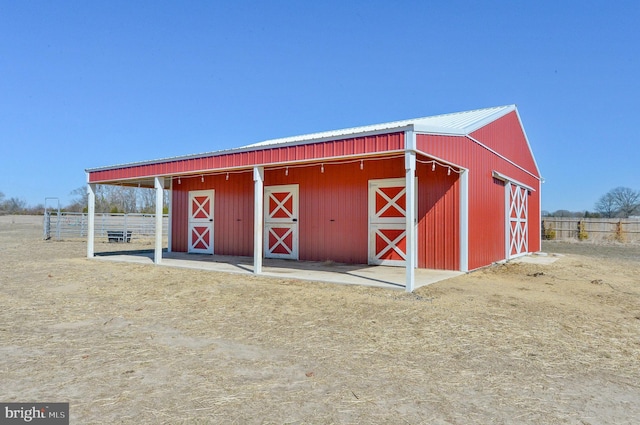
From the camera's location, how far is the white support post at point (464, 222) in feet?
27.8

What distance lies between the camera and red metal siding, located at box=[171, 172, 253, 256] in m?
11.8

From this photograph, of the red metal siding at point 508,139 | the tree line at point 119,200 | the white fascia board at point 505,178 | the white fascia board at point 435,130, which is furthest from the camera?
the tree line at point 119,200

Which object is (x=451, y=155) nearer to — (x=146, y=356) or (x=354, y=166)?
(x=354, y=166)

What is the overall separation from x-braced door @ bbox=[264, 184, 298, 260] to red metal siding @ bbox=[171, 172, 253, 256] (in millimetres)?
609

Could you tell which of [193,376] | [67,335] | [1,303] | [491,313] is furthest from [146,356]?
[491,313]

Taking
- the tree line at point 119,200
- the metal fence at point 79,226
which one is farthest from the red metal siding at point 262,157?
the tree line at point 119,200

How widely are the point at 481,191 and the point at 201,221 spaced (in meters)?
8.43

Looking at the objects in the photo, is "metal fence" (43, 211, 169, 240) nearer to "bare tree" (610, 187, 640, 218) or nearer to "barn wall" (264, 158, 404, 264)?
"barn wall" (264, 158, 404, 264)

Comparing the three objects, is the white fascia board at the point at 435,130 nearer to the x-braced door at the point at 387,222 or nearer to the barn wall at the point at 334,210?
Answer: the barn wall at the point at 334,210

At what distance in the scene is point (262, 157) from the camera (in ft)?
26.8

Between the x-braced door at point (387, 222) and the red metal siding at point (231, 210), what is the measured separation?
387cm

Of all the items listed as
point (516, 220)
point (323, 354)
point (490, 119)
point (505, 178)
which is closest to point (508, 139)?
point (505, 178)

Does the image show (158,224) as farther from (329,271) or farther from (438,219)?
(438,219)

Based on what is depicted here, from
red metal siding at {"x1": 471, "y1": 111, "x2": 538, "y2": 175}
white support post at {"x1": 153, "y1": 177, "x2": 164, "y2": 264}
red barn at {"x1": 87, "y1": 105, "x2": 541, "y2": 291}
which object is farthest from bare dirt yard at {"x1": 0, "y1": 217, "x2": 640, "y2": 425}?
red metal siding at {"x1": 471, "y1": 111, "x2": 538, "y2": 175}
